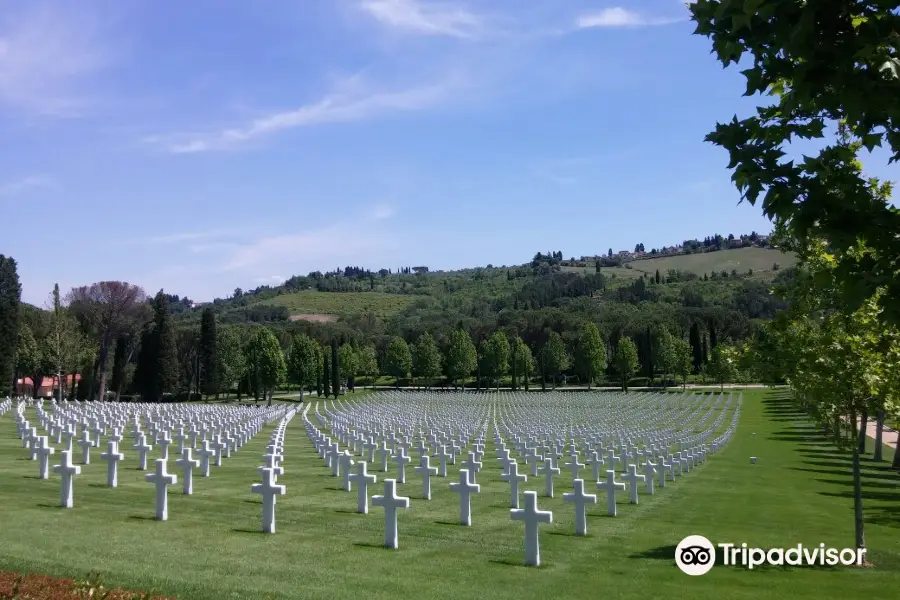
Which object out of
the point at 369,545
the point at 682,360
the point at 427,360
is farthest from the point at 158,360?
the point at 369,545

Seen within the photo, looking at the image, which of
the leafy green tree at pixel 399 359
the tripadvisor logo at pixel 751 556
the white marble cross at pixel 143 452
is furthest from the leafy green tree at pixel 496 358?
the tripadvisor logo at pixel 751 556

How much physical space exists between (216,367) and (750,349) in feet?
227

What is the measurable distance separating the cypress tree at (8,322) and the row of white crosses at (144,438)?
1227 cm

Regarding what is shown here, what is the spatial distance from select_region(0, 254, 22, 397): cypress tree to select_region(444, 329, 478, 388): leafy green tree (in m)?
56.5

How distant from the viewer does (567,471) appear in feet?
71.3

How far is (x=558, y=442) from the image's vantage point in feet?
84.8

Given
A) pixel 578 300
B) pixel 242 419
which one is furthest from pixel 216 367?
pixel 578 300

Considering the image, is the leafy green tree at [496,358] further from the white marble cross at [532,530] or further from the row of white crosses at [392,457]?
the white marble cross at [532,530]

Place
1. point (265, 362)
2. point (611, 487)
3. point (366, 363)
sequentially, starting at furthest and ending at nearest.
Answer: point (366, 363) → point (265, 362) → point (611, 487)

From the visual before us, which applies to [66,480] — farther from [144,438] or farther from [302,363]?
[302,363]

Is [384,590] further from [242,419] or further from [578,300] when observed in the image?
[578,300]

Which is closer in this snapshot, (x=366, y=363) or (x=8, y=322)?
(x=8, y=322)

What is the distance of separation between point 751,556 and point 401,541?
17.6 feet

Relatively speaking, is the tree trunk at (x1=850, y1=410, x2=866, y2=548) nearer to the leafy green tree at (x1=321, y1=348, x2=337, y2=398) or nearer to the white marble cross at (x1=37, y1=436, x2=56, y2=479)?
the white marble cross at (x1=37, y1=436, x2=56, y2=479)
